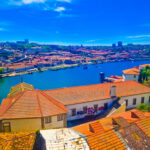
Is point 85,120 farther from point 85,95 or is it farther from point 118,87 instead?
point 118,87

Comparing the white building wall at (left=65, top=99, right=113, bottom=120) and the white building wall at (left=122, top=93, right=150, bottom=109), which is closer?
the white building wall at (left=65, top=99, right=113, bottom=120)

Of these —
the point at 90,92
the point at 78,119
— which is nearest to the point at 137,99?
the point at 90,92

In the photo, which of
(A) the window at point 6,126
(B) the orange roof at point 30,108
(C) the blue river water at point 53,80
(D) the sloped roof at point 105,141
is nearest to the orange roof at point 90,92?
(B) the orange roof at point 30,108

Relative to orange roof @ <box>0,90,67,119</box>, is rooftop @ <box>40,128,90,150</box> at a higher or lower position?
higher

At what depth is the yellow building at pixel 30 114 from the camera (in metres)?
12.4

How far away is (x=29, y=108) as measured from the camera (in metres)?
13.3

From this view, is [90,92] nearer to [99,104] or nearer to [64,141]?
[99,104]

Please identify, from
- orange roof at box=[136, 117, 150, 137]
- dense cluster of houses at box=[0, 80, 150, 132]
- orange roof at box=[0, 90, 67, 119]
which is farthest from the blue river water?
orange roof at box=[136, 117, 150, 137]

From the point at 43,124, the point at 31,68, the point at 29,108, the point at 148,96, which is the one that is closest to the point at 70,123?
the point at 43,124

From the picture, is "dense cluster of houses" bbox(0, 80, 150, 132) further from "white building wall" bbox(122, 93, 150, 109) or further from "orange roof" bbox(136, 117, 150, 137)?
"orange roof" bbox(136, 117, 150, 137)

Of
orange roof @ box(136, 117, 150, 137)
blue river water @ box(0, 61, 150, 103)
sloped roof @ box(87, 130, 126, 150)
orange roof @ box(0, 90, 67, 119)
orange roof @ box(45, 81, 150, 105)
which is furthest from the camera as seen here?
blue river water @ box(0, 61, 150, 103)

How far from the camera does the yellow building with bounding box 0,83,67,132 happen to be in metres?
12.4

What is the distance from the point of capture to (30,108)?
1332 cm

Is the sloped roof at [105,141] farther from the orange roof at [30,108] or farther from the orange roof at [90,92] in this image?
the orange roof at [90,92]
